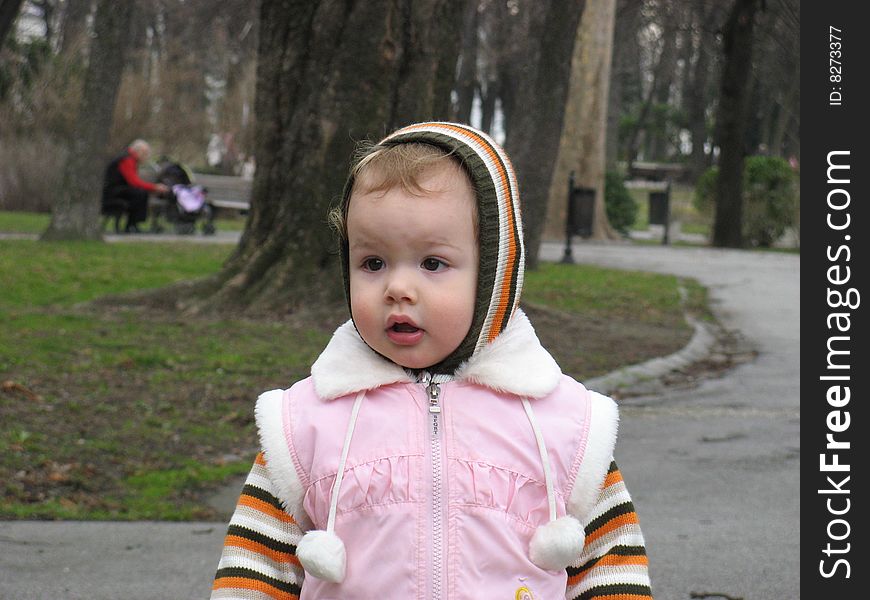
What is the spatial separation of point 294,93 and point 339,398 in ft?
25.0

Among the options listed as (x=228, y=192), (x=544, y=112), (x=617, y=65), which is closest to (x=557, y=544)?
(x=544, y=112)

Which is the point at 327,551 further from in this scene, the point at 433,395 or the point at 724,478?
the point at 724,478

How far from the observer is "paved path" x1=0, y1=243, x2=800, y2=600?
14.4ft

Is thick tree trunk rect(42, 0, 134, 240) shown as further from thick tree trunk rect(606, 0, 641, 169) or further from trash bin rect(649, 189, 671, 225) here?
thick tree trunk rect(606, 0, 641, 169)

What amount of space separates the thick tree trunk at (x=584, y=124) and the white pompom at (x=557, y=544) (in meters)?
21.0

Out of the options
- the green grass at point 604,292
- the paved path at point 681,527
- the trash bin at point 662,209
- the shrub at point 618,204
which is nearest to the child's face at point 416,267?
the paved path at point 681,527

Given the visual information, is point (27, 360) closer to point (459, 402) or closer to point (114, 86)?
point (459, 402)

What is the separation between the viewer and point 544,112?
1469cm

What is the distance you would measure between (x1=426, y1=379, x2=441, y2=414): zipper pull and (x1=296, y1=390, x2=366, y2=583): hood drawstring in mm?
197

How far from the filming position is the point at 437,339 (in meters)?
2.45

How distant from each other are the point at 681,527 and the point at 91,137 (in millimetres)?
12894

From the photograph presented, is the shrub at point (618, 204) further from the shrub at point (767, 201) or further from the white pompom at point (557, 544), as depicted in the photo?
the white pompom at point (557, 544)

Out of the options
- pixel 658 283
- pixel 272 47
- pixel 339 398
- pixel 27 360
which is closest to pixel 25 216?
pixel 658 283

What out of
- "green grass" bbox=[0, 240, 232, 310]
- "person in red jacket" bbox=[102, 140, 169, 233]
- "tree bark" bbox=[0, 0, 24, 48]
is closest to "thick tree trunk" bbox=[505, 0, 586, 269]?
"green grass" bbox=[0, 240, 232, 310]
